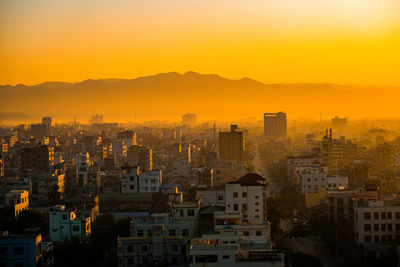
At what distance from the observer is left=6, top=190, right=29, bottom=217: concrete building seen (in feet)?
76.6

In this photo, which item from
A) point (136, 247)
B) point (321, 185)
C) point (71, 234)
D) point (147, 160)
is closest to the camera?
point (136, 247)

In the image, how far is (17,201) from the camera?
2411cm

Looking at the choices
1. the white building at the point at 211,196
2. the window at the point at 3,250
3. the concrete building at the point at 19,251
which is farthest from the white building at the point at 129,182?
the window at the point at 3,250

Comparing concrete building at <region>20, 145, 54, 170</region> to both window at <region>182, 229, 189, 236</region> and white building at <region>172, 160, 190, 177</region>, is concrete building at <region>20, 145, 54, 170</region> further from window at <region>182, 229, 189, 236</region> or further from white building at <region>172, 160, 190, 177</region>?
window at <region>182, 229, 189, 236</region>

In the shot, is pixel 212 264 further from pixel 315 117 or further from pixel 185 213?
pixel 315 117

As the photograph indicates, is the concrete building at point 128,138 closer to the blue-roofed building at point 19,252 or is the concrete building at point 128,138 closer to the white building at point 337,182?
the white building at point 337,182

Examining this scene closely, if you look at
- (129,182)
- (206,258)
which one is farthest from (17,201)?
(206,258)

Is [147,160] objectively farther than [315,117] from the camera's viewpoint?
No

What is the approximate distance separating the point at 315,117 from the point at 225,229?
156 meters

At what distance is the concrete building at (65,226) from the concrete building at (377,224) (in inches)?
247

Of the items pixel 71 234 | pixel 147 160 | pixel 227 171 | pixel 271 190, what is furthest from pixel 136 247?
pixel 147 160

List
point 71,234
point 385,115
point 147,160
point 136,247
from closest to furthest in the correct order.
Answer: point 136,247 → point 71,234 → point 147,160 → point 385,115

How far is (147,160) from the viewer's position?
45.3m

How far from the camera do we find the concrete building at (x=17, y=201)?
76.6 feet
